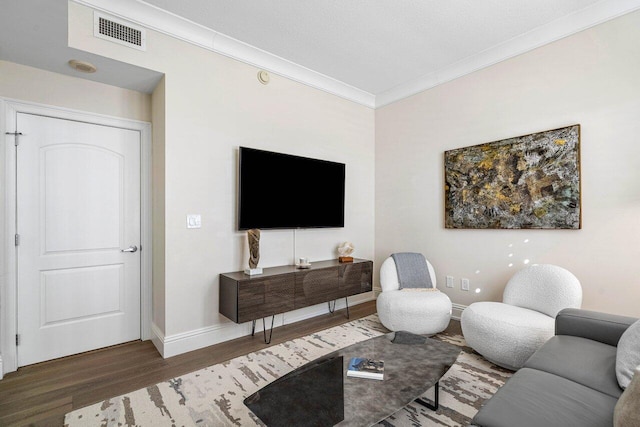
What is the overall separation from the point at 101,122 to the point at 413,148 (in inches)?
131

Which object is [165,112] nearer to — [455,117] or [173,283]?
[173,283]

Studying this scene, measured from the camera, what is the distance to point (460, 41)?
9.94 feet

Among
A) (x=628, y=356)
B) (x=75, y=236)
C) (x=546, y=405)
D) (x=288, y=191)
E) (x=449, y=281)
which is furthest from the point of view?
(x=449, y=281)

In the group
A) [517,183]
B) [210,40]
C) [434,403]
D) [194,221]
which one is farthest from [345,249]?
[210,40]

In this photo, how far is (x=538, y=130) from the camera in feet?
9.58

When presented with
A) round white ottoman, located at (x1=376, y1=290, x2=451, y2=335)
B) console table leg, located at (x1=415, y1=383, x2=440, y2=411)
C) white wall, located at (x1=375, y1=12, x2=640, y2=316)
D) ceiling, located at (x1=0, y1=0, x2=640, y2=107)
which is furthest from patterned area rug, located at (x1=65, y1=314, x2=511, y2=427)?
ceiling, located at (x1=0, y1=0, x2=640, y2=107)

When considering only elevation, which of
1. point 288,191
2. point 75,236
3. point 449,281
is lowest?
point 449,281

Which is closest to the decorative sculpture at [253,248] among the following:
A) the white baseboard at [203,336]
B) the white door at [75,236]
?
the white baseboard at [203,336]

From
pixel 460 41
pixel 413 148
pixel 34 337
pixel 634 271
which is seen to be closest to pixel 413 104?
pixel 413 148

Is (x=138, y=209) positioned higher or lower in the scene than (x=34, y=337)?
higher

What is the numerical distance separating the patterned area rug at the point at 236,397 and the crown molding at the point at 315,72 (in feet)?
9.05

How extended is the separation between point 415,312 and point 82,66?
346 cm

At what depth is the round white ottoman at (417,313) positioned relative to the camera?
2.86m

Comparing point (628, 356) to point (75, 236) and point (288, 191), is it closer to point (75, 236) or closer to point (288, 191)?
point (288, 191)
